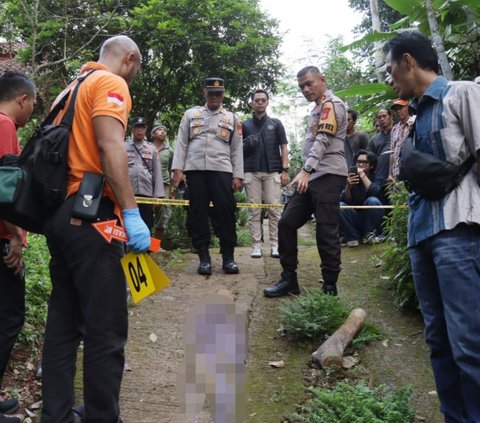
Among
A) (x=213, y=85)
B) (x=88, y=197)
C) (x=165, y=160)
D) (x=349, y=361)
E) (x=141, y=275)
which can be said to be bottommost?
(x=349, y=361)

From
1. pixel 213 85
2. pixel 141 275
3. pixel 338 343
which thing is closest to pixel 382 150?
pixel 213 85

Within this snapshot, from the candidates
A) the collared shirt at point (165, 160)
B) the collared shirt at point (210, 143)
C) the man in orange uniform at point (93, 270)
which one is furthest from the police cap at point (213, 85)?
the man in orange uniform at point (93, 270)

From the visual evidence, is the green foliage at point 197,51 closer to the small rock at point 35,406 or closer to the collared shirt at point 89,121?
the collared shirt at point 89,121

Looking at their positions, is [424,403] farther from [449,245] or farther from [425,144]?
[425,144]

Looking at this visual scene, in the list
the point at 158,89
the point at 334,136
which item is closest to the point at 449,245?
the point at 334,136

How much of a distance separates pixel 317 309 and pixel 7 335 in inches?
87.8

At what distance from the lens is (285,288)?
486cm

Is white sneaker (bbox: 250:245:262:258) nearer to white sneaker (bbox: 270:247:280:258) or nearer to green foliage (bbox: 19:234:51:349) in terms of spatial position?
white sneaker (bbox: 270:247:280:258)

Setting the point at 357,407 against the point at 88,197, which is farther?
the point at 357,407

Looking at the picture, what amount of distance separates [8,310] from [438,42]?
15.8 feet

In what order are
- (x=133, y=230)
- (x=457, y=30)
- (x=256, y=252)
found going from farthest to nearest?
(x=256, y=252)
(x=457, y=30)
(x=133, y=230)

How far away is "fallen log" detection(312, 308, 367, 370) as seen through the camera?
138 inches

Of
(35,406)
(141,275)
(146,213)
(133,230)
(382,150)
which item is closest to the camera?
(133,230)

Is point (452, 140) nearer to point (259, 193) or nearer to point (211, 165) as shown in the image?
point (211, 165)
